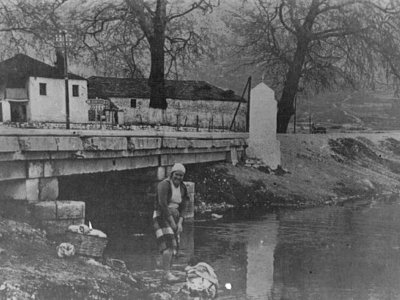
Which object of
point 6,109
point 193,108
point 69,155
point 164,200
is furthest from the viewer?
point 193,108

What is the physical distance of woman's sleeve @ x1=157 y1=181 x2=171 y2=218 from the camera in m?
9.48

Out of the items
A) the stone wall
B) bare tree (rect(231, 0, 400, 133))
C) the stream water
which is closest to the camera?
the stream water

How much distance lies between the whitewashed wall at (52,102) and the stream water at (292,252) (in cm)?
2237

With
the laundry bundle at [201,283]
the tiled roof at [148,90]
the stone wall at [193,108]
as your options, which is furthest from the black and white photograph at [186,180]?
the tiled roof at [148,90]

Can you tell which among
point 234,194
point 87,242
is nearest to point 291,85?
point 234,194

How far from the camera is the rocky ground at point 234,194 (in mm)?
7449

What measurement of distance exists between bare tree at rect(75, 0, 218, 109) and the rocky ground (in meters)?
6.21

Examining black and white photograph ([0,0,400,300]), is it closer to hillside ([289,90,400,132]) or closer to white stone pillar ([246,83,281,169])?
white stone pillar ([246,83,281,169])

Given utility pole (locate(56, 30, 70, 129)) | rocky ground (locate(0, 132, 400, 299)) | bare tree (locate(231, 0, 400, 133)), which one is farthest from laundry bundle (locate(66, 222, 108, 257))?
bare tree (locate(231, 0, 400, 133))

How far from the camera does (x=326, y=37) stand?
27656 mm

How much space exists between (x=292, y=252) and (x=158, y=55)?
14.2 m

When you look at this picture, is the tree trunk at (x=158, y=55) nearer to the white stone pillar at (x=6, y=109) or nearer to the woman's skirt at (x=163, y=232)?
the woman's skirt at (x=163, y=232)

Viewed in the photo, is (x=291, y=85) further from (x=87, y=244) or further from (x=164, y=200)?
(x=87, y=244)

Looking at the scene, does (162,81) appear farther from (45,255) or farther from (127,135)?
(45,255)
